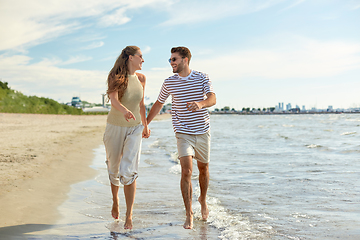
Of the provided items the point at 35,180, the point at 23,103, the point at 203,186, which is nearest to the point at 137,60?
the point at 203,186

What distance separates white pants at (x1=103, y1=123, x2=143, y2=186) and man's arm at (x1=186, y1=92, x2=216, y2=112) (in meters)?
0.65

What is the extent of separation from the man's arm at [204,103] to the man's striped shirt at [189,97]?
76mm

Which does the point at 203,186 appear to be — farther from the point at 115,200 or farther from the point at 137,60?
the point at 137,60

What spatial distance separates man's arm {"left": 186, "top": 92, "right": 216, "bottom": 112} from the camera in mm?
3652

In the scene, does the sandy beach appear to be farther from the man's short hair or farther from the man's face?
the man's short hair

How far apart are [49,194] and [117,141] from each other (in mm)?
2103

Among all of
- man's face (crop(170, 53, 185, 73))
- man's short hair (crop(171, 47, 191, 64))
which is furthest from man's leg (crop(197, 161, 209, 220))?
man's short hair (crop(171, 47, 191, 64))

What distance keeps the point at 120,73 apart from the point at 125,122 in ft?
1.83

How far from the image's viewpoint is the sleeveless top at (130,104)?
12.0 ft

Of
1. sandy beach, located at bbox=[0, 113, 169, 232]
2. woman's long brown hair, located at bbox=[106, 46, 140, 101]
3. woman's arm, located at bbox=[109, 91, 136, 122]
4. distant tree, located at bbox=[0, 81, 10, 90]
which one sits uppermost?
distant tree, located at bbox=[0, 81, 10, 90]

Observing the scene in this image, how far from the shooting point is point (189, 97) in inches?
158

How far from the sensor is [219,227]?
398cm

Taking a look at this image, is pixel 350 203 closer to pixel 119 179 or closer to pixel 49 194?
pixel 119 179

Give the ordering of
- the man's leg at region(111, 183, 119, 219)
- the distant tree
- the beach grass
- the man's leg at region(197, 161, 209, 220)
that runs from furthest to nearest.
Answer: the distant tree, the beach grass, the man's leg at region(197, 161, 209, 220), the man's leg at region(111, 183, 119, 219)
